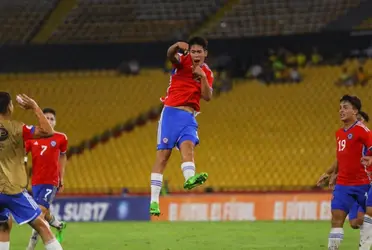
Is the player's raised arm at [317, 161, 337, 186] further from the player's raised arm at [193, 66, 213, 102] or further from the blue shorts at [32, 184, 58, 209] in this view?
the blue shorts at [32, 184, 58, 209]

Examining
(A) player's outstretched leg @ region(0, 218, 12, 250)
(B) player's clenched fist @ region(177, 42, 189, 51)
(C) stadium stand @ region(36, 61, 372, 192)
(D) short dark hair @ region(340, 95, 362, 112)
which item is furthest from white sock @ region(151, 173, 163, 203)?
(C) stadium stand @ region(36, 61, 372, 192)

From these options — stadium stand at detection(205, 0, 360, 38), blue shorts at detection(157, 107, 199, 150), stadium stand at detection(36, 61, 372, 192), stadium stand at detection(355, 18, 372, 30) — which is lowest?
blue shorts at detection(157, 107, 199, 150)

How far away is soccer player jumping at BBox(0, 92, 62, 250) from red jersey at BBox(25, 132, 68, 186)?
373 cm

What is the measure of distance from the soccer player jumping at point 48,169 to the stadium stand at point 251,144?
359 inches

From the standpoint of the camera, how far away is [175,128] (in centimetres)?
985

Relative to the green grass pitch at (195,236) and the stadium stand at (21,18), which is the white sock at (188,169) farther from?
the stadium stand at (21,18)

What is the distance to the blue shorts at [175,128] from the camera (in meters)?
9.84

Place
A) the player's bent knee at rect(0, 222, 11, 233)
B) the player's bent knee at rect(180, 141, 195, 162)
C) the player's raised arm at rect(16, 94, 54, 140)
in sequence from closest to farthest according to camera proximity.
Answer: the player's raised arm at rect(16, 94, 54, 140) → the player's bent knee at rect(0, 222, 11, 233) → the player's bent knee at rect(180, 141, 195, 162)

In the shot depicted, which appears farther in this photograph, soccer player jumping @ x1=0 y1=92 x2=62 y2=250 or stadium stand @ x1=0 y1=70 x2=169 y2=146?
stadium stand @ x1=0 y1=70 x2=169 y2=146

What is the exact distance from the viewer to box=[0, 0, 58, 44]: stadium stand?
23.2m

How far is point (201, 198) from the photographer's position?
62.5ft

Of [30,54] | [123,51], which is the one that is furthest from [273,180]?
[30,54]

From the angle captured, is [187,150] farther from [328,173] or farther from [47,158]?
[47,158]

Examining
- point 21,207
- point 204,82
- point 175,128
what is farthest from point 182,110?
point 21,207
